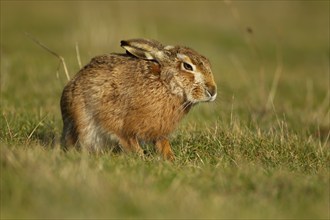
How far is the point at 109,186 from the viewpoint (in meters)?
4.52

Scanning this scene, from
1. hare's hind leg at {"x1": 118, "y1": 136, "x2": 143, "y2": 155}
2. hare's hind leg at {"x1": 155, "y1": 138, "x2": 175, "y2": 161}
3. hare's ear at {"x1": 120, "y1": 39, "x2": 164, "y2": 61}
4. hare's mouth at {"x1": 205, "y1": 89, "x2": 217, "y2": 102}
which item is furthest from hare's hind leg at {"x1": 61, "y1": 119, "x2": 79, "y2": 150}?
hare's mouth at {"x1": 205, "y1": 89, "x2": 217, "y2": 102}

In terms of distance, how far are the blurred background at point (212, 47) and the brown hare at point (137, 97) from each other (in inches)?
29.2

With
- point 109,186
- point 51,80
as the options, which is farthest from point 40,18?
point 109,186

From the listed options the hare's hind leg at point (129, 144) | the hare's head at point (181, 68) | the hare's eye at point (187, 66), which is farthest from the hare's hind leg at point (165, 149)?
the hare's eye at point (187, 66)

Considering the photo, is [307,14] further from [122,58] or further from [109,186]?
[109,186]

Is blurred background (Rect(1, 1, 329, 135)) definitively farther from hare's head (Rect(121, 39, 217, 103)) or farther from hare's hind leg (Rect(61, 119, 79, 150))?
hare's hind leg (Rect(61, 119, 79, 150))

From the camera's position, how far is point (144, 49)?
6602mm

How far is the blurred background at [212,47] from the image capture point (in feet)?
30.6

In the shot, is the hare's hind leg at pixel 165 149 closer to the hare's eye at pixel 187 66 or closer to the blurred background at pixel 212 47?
the hare's eye at pixel 187 66

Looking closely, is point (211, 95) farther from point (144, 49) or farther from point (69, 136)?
point (69, 136)

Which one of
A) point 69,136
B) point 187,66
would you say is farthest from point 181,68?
point 69,136

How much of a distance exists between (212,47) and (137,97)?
12.1m

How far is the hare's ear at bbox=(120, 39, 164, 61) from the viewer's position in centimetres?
657

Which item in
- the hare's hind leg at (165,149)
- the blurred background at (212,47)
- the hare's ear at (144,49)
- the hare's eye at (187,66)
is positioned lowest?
the blurred background at (212,47)
